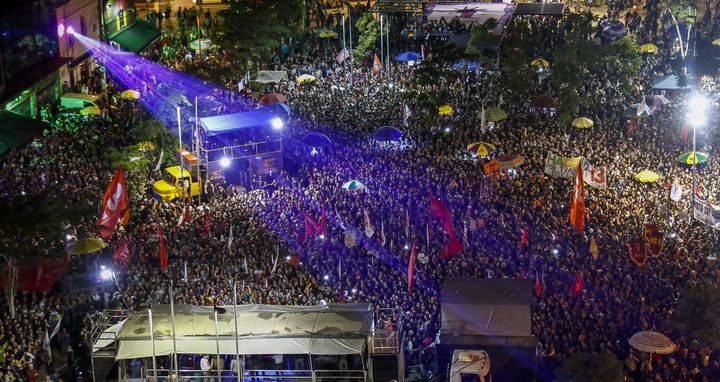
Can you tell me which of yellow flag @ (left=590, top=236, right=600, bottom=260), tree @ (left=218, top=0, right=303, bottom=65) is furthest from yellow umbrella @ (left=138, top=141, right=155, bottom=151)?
yellow flag @ (left=590, top=236, right=600, bottom=260)

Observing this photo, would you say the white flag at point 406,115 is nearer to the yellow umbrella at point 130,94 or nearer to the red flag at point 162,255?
the yellow umbrella at point 130,94

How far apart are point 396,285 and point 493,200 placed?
6.94 metres

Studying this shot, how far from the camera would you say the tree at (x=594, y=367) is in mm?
26906

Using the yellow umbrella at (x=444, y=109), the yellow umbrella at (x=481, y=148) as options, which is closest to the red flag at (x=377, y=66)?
the yellow umbrella at (x=444, y=109)

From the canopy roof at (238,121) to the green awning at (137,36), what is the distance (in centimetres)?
1436

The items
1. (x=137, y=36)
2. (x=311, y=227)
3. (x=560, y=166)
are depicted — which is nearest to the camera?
(x=311, y=227)

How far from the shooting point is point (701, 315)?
28.5 m

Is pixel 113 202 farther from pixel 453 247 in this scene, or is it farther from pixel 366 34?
pixel 366 34

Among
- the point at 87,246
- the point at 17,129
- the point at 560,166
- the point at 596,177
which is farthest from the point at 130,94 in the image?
the point at 596,177

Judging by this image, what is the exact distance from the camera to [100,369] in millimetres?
28828

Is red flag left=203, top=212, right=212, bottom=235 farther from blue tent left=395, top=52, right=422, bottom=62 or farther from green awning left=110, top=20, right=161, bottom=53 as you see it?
green awning left=110, top=20, right=161, bottom=53

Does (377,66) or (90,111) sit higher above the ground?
(377,66)

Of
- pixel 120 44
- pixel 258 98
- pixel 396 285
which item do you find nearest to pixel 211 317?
pixel 396 285

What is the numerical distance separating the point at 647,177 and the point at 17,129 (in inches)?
941
